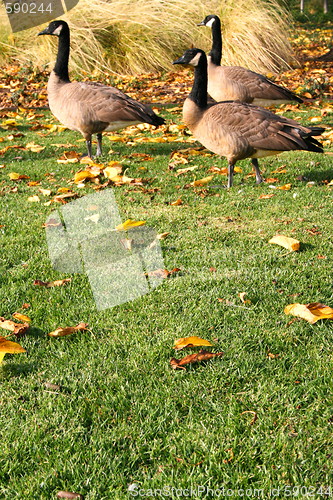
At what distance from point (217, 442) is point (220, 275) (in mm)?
1380

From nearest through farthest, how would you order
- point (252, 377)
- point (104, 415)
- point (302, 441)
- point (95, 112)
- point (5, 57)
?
point (302, 441)
point (104, 415)
point (252, 377)
point (95, 112)
point (5, 57)

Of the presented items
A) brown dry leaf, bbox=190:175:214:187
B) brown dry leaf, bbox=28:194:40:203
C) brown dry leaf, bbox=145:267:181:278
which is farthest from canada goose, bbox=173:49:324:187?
brown dry leaf, bbox=145:267:181:278

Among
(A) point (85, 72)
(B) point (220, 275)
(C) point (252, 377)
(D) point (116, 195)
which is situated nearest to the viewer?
(C) point (252, 377)

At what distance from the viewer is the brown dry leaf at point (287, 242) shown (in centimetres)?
353

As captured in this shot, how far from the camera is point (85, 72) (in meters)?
11.5

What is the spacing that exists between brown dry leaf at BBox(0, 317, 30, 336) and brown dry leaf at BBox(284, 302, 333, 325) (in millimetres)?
1394

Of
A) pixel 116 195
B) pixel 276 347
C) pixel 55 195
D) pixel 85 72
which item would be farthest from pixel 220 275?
pixel 85 72

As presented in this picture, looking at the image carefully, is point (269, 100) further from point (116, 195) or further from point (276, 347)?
point (276, 347)

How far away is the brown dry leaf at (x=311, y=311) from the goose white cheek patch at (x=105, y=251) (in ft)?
2.80

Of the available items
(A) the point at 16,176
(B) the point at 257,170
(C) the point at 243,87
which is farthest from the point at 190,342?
(C) the point at 243,87

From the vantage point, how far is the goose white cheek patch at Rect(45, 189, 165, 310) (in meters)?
3.18

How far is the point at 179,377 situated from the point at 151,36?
11324mm

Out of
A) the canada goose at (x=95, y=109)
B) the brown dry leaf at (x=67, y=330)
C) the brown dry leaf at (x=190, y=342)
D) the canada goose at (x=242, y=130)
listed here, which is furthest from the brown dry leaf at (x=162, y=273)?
the canada goose at (x=95, y=109)

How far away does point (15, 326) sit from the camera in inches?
107
